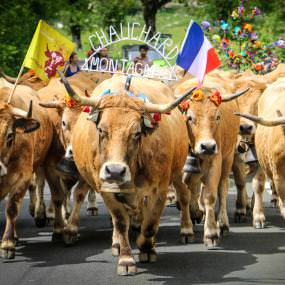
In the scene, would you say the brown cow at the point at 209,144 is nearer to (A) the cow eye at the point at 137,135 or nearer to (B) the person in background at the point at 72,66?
(A) the cow eye at the point at 137,135

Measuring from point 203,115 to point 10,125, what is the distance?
2.45 metres

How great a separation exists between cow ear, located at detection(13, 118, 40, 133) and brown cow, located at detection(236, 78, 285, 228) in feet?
8.23

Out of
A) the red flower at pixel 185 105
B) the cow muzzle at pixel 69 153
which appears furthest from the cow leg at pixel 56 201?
→ the red flower at pixel 185 105

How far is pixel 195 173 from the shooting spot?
1273 centimetres

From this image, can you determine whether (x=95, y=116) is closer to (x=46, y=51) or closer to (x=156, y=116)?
(x=156, y=116)

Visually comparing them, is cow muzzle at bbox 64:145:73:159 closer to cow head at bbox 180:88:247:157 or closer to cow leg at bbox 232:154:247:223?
cow head at bbox 180:88:247:157

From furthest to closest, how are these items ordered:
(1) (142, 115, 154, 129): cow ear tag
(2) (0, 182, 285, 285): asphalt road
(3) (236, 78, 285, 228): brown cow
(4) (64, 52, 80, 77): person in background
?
1. (4) (64, 52, 80, 77): person in background
2. (3) (236, 78, 285, 228): brown cow
3. (1) (142, 115, 154, 129): cow ear tag
4. (2) (0, 182, 285, 285): asphalt road

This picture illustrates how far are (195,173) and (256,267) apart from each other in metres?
2.20

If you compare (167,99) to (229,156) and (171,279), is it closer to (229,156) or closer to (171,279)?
(229,156)

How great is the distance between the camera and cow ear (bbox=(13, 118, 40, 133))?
1160cm

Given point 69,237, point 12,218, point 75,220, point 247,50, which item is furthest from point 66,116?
point 247,50

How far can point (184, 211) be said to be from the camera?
12.8 metres

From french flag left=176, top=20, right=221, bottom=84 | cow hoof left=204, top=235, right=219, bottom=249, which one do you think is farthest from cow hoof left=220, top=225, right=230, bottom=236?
french flag left=176, top=20, right=221, bottom=84

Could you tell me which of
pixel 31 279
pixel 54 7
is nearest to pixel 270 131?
pixel 31 279
